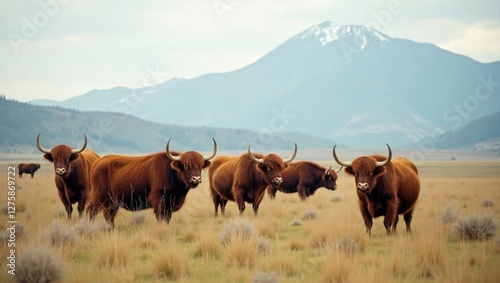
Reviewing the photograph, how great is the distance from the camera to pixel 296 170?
2195cm

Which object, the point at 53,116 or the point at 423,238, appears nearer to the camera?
the point at 423,238

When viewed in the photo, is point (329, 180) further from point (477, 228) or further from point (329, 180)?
point (477, 228)

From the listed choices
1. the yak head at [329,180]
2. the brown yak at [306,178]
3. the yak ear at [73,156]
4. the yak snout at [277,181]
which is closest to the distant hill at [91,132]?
the brown yak at [306,178]

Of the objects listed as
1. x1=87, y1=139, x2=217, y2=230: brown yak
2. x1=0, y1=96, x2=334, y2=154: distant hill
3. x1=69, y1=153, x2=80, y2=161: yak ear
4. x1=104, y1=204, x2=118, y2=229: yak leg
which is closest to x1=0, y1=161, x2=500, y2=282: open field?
x1=104, y1=204, x2=118, y2=229: yak leg

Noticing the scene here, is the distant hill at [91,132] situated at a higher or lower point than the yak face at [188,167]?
higher

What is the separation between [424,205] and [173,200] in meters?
10.3

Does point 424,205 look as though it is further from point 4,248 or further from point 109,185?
point 4,248

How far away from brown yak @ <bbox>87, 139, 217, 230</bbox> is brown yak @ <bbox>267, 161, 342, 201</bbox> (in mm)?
10162

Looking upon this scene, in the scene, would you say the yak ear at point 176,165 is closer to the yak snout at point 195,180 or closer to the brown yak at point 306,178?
the yak snout at point 195,180

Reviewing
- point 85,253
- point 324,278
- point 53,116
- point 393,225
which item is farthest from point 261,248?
point 53,116

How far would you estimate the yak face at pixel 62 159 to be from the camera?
1214 centimetres

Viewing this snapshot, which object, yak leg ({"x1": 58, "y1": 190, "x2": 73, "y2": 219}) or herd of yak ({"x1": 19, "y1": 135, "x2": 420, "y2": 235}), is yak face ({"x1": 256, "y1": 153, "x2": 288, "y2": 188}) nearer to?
herd of yak ({"x1": 19, "y1": 135, "x2": 420, "y2": 235})

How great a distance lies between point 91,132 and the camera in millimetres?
167375

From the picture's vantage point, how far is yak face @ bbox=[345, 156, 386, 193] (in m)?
10.2
